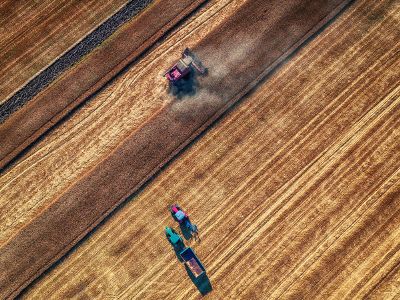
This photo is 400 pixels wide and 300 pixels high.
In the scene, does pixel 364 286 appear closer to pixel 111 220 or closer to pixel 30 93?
pixel 111 220

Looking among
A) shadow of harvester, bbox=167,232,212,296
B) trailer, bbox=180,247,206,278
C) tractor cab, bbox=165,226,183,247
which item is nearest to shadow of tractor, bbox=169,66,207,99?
tractor cab, bbox=165,226,183,247

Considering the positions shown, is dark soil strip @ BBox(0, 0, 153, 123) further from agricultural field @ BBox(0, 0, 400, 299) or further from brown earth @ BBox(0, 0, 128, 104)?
agricultural field @ BBox(0, 0, 400, 299)

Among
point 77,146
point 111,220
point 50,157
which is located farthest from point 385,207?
point 50,157

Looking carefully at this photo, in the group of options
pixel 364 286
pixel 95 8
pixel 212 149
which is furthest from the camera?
pixel 95 8

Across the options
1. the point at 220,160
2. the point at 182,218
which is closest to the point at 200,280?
the point at 182,218

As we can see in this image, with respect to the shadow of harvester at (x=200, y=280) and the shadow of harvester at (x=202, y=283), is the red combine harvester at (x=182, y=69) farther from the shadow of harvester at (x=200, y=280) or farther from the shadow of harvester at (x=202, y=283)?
the shadow of harvester at (x=202, y=283)

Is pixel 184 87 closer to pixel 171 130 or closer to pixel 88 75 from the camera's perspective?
pixel 171 130
